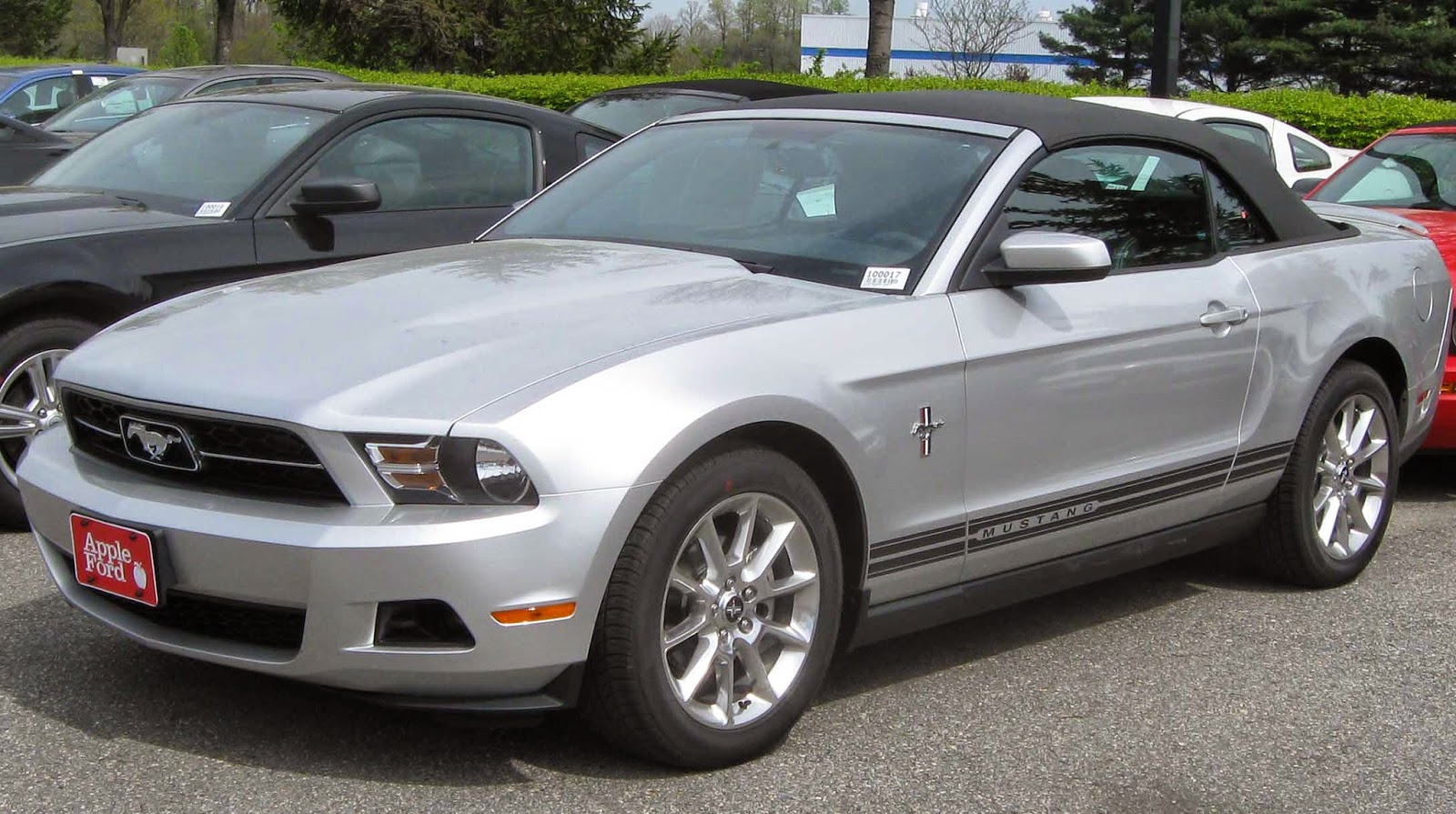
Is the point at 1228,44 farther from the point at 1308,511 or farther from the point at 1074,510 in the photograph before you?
the point at 1074,510

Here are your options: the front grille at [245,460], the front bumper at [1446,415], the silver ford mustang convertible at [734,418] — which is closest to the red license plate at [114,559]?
the silver ford mustang convertible at [734,418]

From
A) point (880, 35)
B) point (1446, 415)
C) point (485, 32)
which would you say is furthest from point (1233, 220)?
point (485, 32)

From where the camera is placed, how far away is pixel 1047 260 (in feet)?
13.4

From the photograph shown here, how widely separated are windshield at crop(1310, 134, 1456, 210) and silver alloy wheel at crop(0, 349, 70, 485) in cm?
585

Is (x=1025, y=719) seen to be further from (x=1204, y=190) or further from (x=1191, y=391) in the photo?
(x=1204, y=190)

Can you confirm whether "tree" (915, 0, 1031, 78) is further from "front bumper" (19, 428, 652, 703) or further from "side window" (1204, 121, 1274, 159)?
"front bumper" (19, 428, 652, 703)

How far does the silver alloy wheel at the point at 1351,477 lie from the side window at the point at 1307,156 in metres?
7.72

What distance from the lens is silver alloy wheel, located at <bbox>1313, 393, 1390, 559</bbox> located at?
210 inches

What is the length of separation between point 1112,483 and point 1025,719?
74cm

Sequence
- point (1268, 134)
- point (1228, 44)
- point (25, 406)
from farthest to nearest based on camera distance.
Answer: point (1228, 44), point (1268, 134), point (25, 406)

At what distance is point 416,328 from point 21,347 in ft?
8.06

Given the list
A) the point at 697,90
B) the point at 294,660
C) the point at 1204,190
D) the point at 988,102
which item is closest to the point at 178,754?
the point at 294,660

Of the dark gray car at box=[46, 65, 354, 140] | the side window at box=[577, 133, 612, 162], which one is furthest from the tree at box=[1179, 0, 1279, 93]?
the side window at box=[577, 133, 612, 162]

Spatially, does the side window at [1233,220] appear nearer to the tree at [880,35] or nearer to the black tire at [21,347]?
the black tire at [21,347]
